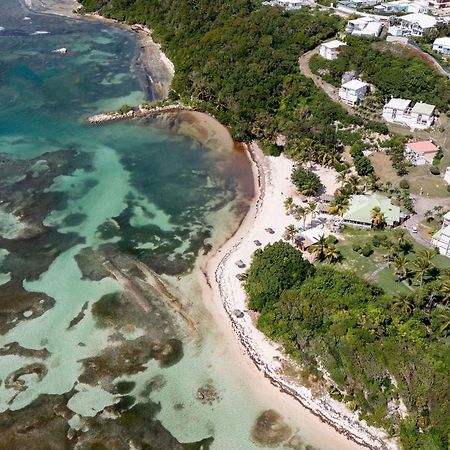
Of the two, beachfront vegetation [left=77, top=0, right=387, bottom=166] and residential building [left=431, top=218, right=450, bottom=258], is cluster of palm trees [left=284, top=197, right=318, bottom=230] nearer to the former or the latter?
beachfront vegetation [left=77, top=0, right=387, bottom=166]

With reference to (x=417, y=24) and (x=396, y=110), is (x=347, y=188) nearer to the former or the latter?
(x=396, y=110)

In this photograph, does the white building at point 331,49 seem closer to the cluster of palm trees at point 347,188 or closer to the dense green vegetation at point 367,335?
the cluster of palm trees at point 347,188

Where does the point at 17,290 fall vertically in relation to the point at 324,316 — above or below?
below

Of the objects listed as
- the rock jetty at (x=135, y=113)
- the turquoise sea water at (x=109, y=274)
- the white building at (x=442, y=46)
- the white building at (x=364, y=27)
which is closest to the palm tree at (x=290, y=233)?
the turquoise sea water at (x=109, y=274)

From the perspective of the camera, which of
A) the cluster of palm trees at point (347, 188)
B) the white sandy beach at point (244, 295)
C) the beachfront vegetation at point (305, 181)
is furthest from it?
the beachfront vegetation at point (305, 181)

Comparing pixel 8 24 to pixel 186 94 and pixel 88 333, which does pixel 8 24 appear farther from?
pixel 88 333

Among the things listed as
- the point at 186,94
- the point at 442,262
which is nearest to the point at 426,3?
the point at 186,94
